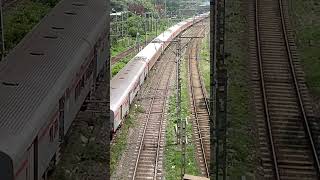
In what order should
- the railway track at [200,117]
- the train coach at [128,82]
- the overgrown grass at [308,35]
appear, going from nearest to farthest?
the railway track at [200,117] < the train coach at [128,82] < the overgrown grass at [308,35]

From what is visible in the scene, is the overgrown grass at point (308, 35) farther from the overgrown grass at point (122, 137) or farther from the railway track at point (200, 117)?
the overgrown grass at point (122, 137)

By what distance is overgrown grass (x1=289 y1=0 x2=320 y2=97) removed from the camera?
1329cm

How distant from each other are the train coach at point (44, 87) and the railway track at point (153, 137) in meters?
1.79

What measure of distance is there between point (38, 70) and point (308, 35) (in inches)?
373

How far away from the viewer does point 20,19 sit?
1594 cm

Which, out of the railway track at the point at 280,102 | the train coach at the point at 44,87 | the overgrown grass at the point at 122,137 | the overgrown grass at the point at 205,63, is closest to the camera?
the train coach at the point at 44,87

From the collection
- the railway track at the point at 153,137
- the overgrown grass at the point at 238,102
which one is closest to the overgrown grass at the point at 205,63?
the railway track at the point at 153,137

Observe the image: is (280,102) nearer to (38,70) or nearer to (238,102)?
(238,102)

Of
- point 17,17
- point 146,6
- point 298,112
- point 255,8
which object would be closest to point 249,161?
point 298,112

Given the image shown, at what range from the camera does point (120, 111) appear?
1341cm

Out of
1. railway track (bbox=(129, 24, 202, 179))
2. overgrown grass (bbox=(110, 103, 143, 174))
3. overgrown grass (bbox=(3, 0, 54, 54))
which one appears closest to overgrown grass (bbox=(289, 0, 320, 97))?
railway track (bbox=(129, 24, 202, 179))

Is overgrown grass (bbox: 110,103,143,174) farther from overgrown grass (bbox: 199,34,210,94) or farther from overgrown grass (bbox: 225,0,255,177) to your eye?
overgrown grass (bbox: 199,34,210,94)

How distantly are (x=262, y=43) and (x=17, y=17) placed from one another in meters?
7.21

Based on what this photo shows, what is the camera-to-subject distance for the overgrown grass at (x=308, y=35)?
13.3 m
